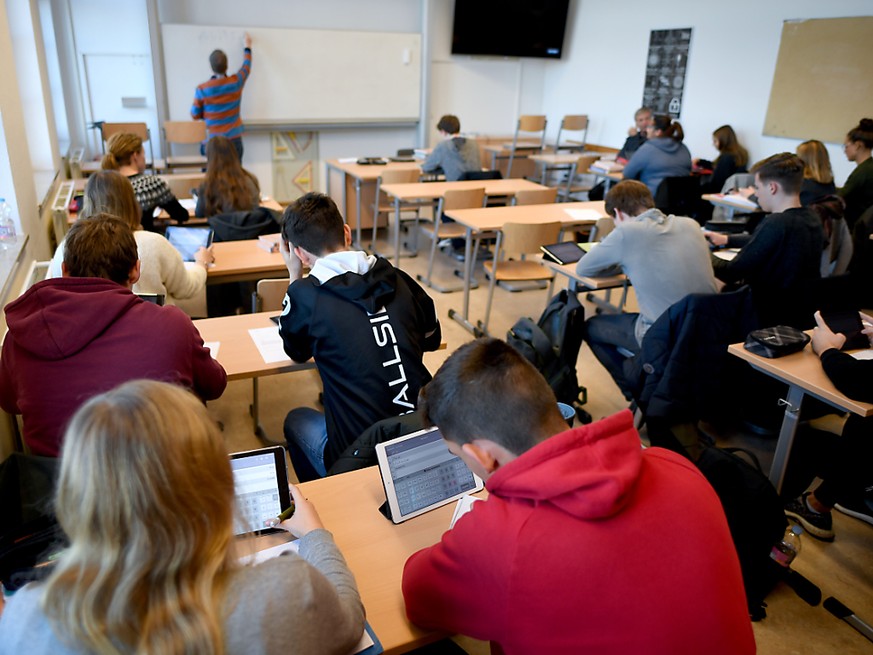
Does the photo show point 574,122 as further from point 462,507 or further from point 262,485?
point 262,485

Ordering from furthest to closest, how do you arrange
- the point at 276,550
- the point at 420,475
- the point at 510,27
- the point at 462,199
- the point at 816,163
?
the point at 510,27 < the point at 462,199 < the point at 816,163 < the point at 420,475 < the point at 276,550

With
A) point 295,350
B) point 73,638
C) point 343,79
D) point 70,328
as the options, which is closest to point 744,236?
point 295,350

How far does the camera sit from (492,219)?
15.1 feet

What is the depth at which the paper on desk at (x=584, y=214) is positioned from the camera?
15.2ft

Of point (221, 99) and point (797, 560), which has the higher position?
point (221, 99)

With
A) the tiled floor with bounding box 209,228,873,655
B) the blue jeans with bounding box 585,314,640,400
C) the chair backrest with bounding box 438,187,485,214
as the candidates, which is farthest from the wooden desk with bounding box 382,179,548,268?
the blue jeans with bounding box 585,314,640,400

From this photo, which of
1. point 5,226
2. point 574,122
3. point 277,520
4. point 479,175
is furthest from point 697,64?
point 277,520

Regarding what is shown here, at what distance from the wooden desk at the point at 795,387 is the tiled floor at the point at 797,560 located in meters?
0.34

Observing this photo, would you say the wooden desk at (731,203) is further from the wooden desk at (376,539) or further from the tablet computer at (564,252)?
the wooden desk at (376,539)

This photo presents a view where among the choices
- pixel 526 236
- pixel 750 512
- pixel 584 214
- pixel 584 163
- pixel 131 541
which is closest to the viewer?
pixel 131 541

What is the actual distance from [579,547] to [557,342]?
83.2 inches

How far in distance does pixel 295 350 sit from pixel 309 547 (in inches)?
41.9

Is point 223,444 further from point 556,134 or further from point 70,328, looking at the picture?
point 556,134

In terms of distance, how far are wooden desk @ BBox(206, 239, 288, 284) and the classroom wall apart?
5.33 meters
